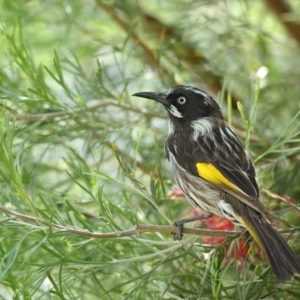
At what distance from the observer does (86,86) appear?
3297 millimetres

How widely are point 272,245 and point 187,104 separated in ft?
3.59

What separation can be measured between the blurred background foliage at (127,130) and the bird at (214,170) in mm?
102

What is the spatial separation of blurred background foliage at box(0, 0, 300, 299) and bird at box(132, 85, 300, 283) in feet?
0.34

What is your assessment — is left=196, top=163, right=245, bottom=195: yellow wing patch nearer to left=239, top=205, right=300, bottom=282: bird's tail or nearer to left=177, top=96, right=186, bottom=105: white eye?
left=239, top=205, right=300, bottom=282: bird's tail

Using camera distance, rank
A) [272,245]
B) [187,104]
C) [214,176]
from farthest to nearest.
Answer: [187,104]
[214,176]
[272,245]

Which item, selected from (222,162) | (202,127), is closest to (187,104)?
(202,127)

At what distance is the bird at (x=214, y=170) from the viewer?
2.32 metres

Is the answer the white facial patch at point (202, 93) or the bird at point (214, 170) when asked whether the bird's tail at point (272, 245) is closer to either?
the bird at point (214, 170)

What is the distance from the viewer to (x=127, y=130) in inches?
131

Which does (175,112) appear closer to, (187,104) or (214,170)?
(187,104)

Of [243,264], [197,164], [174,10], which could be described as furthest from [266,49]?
[243,264]

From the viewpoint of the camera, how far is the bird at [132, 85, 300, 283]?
2325mm

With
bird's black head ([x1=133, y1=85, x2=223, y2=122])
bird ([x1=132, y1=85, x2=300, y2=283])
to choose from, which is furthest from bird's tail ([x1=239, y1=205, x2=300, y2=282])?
bird's black head ([x1=133, y1=85, x2=223, y2=122])

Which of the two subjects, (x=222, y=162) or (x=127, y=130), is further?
(x=127, y=130)
